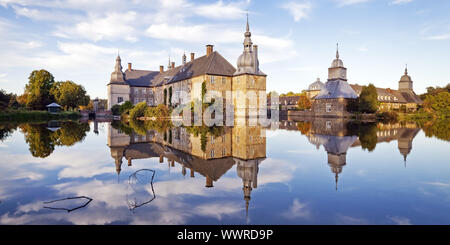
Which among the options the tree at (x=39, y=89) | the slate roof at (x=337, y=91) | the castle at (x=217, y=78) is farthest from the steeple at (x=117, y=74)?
the slate roof at (x=337, y=91)

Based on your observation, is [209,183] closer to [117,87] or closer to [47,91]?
[117,87]

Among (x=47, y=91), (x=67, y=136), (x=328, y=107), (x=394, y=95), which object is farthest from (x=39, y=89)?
(x=394, y=95)

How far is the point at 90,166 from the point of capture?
7.29 metres

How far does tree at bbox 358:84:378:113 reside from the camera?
112 ft

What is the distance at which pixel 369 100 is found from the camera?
34.2 meters

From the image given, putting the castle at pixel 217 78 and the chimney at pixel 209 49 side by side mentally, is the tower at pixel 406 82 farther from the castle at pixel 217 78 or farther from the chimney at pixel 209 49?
the chimney at pixel 209 49

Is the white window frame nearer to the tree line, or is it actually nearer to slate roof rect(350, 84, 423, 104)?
slate roof rect(350, 84, 423, 104)

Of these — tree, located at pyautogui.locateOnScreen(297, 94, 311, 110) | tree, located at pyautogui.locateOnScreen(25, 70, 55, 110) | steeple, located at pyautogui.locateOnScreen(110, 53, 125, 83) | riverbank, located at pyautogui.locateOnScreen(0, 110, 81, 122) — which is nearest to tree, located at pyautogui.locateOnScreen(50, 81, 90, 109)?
tree, located at pyautogui.locateOnScreen(25, 70, 55, 110)

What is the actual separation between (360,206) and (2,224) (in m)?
4.93

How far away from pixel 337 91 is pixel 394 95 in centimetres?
2983

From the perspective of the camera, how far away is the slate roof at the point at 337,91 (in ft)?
133

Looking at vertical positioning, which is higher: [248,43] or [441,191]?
[248,43]
